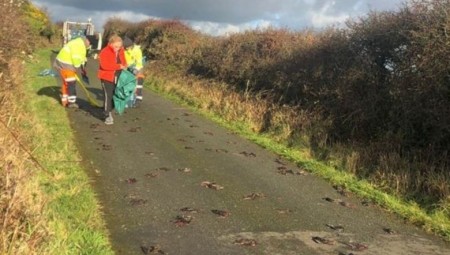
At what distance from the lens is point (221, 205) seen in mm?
6793

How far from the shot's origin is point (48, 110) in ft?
39.5

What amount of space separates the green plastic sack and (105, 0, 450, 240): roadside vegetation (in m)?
2.80

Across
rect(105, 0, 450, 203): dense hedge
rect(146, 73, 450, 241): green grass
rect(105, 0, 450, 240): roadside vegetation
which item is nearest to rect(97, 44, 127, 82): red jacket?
rect(146, 73, 450, 241): green grass

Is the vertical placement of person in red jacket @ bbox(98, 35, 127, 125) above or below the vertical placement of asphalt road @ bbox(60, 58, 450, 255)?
above

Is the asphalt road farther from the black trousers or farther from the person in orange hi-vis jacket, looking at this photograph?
the person in orange hi-vis jacket

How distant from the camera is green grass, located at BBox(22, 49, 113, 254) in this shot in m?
4.91

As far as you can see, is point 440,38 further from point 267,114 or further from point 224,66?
point 224,66

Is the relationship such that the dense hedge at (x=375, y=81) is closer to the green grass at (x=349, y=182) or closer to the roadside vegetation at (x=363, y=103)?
the roadside vegetation at (x=363, y=103)

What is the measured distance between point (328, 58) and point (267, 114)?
6.95ft

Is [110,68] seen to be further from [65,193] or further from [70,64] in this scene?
[65,193]

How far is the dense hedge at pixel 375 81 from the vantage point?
9094mm

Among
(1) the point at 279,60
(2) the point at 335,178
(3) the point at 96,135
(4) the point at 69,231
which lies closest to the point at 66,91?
(3) the point at 96,135

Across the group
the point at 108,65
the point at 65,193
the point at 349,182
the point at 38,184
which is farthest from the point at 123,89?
the point at 38,184

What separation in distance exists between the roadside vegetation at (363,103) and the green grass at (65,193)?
4002mm
